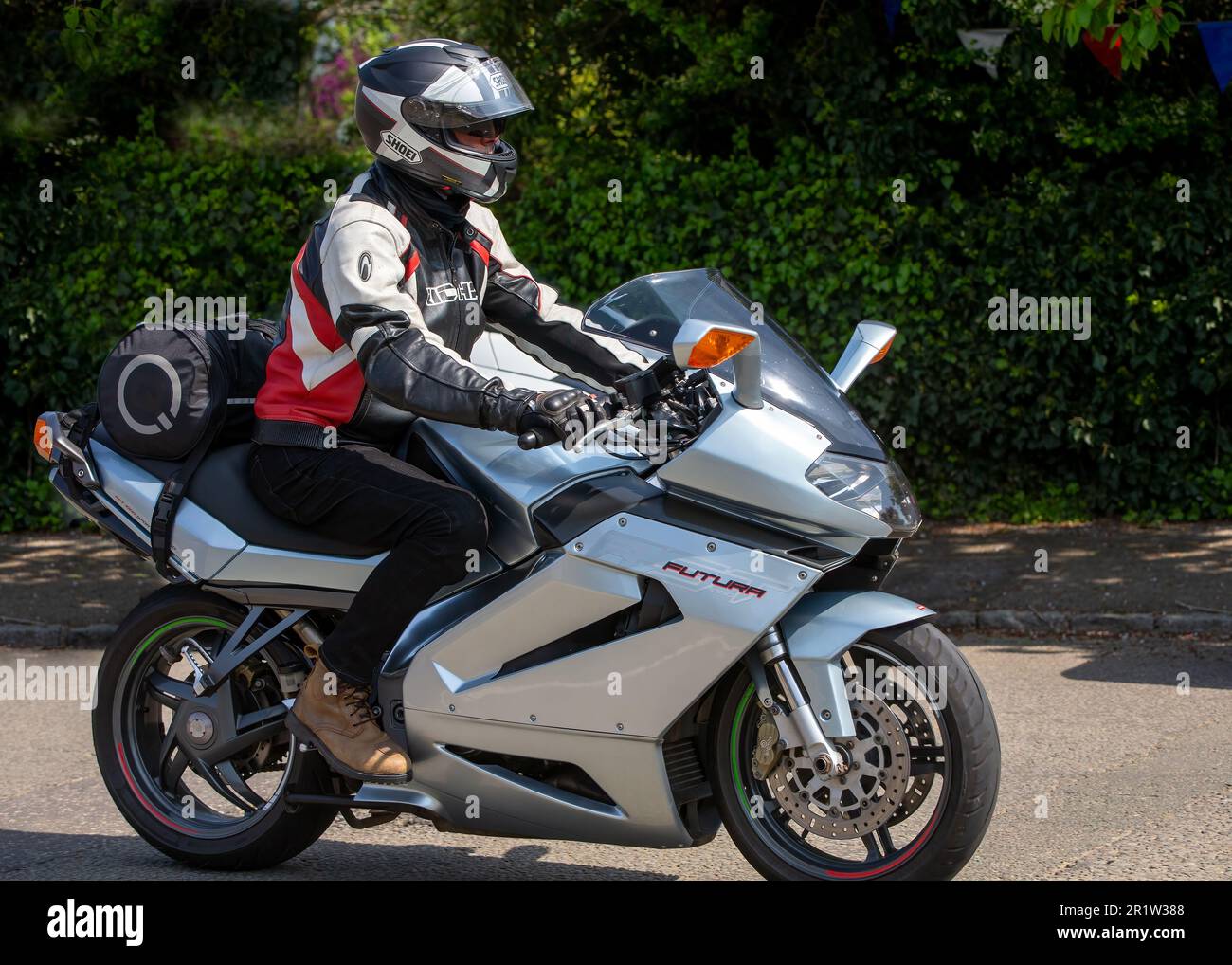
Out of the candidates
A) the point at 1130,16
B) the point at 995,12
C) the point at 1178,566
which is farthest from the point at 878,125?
the point at 1178,566

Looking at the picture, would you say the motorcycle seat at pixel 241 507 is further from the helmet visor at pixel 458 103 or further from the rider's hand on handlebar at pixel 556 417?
the helmet visor at pixel 458 103

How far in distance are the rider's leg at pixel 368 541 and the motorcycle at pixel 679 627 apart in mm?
75

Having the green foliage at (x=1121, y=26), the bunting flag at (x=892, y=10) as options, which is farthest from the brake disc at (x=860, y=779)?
the bunting flag at (x=892, y=10)

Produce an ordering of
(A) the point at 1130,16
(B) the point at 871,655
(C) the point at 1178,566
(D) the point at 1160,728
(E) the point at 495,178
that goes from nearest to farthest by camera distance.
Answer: (B) the point at 871,655 < (E) the point at 495,178 < (D) the point at 1160,728 < (A) the point at 1130,16 < (C) the point at 1178,566

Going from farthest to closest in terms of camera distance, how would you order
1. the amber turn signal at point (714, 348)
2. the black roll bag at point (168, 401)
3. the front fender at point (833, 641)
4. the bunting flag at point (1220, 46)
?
the bunting flag at point (1220, 46)
the black roll bag at point (168, 401)
the front fender at point (833, 641)
the amber turn signal at point (714, 348)

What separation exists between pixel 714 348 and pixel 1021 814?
219 centimetres

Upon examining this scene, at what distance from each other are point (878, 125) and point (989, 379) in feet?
5.59

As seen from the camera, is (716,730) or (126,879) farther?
(126,879)

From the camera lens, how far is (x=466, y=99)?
13.7 ft

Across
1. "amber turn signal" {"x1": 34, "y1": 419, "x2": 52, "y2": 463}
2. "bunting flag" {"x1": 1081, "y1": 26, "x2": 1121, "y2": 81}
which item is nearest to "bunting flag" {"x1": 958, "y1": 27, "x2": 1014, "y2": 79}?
"bunting flag" {"x1": 1081, "y1": 26, "x2": 1121, "y2": 81}

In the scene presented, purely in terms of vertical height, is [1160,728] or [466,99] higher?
[466,99]

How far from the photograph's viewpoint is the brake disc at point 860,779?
394 centimetres

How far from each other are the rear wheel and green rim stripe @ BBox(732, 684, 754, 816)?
126cm
